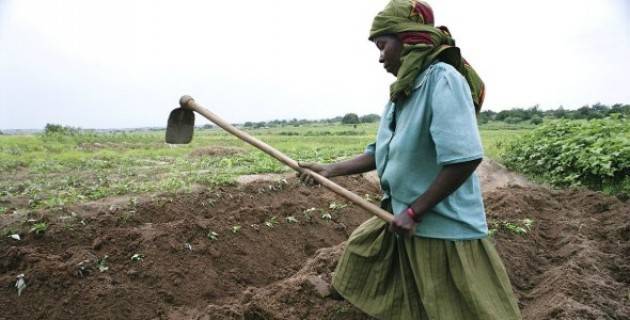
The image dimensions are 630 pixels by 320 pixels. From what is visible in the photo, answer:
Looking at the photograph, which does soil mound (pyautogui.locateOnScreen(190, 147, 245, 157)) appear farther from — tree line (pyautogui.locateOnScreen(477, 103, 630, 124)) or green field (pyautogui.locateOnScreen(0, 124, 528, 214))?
tree line (pyautogui.locateOnScreen(477, 103, 630, 124))

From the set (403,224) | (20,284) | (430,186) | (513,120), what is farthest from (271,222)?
(513,120)

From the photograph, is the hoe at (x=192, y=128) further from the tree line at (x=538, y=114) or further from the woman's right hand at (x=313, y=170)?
the tree line at (x=538, y=114)

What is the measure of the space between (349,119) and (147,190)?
39936mm

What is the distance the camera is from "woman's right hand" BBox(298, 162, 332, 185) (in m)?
2.74

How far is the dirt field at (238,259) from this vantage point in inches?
130

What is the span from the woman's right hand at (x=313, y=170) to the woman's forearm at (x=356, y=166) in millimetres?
21

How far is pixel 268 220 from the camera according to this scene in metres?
5.24

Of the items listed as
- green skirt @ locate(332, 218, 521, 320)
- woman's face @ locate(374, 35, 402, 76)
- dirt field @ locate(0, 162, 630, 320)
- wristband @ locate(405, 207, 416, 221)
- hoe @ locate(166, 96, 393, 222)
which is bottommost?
dirt field @ locate(0, 162, 630, 320)

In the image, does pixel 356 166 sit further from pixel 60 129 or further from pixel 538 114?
pixel 538 114

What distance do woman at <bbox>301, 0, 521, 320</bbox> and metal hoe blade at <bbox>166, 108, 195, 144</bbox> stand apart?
1.47 m

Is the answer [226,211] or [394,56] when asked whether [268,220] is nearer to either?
[226,211]

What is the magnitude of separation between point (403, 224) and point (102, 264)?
8.74 feet

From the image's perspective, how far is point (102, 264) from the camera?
12.5ft

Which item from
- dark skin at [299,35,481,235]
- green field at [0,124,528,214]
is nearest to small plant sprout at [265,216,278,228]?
green field at [0,124,528,214]
